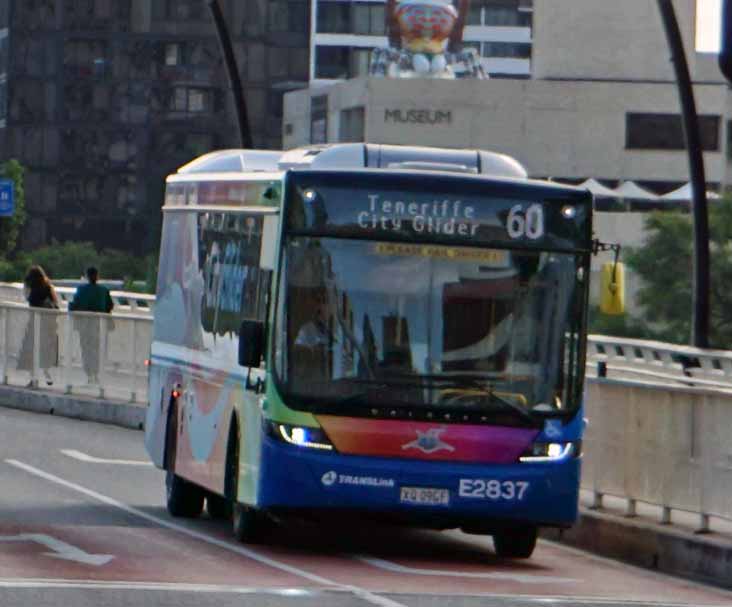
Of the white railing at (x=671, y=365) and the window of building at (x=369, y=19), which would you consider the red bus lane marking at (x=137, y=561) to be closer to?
the white railing at (x=671, y=365)

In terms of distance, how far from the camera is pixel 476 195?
16.2 metres

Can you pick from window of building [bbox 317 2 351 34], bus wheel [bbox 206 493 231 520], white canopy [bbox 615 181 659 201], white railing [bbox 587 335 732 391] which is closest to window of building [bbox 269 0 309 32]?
window of building [bbox 317 2 351 34]

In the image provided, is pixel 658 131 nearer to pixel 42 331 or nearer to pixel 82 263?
pixel 82 263

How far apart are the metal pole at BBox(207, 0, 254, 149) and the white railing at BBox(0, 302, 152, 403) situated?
4.89m

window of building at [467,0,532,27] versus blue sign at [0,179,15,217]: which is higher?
window of building at [467,0,532,27]

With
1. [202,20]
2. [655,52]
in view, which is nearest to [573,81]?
[655,52]

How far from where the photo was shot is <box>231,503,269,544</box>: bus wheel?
16.6 meters

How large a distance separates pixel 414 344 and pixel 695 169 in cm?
1434

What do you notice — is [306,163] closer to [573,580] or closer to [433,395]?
[433,395]

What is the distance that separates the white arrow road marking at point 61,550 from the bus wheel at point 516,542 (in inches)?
117

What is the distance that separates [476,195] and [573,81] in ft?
382

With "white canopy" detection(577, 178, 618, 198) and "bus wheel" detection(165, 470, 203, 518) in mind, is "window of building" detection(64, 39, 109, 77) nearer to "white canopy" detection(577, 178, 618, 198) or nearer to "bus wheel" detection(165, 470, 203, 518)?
"white canopy" detection(577, 178, 618, 198)

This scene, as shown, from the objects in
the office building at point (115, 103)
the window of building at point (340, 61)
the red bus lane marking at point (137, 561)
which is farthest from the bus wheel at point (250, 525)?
the window of building at point (340, 61)

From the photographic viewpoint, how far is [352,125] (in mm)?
134125
